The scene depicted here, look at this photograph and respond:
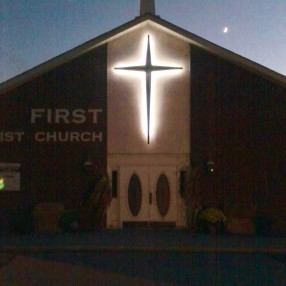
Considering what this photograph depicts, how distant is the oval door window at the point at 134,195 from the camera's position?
78.2 ft

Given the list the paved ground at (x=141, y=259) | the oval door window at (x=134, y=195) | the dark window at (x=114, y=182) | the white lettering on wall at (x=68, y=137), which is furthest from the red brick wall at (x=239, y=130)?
the white lettering on wall at (x=68, y=137)

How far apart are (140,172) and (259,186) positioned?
3.93m

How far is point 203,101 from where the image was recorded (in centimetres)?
2389

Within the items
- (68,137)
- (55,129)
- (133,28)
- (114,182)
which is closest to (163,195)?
(114,182)

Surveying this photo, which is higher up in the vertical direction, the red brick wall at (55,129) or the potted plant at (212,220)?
the red brick wall at (55,129)

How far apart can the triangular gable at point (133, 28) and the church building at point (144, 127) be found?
1.7 inches

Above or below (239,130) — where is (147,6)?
above

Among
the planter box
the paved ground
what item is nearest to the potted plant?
the paved ground

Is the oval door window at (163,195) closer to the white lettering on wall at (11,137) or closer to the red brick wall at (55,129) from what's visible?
the red brick wall at (55,129)

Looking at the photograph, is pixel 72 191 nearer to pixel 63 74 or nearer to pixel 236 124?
pixel 63 74

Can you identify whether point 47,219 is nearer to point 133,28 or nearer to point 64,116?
point 64,116

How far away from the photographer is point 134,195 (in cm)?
2391

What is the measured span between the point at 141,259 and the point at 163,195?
23.3ft

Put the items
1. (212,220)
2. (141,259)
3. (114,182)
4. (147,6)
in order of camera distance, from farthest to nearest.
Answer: (147,6)
(114,182)
(212,220)
(141,259)
